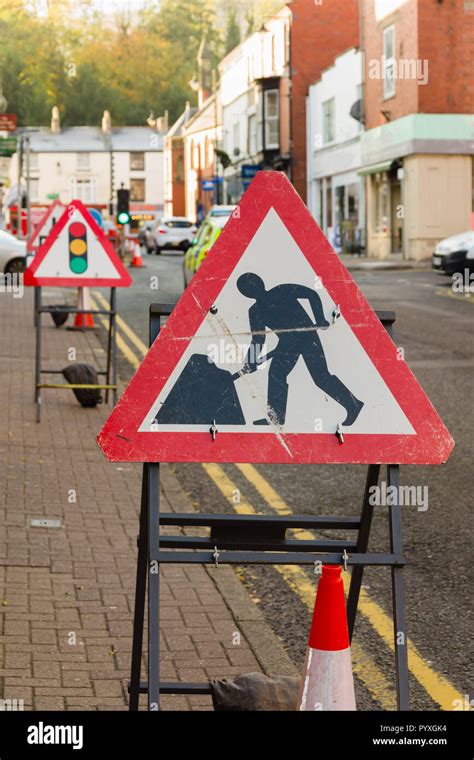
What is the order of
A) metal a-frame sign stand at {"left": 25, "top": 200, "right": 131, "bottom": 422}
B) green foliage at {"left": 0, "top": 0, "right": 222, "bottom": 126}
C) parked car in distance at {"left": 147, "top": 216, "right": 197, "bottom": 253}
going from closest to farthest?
metal a-frame sign stand at {"left": 25, "top": 200, "right": 131, "bottom": 422} < parked car in distance at {"left": 147, "top": 216, "right": 197, "bottom": 253} < green foliage at {"left": 0, "top": 0, "right": 222, "bottom": 126}

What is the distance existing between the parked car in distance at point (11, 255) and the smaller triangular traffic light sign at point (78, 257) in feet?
68.8

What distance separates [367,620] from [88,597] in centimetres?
125

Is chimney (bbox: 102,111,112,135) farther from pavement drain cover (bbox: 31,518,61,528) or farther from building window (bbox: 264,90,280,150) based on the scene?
pavement drain cover (bbox: 31,518,61,528)

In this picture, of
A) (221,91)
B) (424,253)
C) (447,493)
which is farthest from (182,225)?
(447,493)

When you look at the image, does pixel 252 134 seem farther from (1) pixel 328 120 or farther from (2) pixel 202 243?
(2) pixel 202 243

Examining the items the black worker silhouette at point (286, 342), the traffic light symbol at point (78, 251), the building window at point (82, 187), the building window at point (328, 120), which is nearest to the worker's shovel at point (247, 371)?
the black worker silhouette at point (286, 342)

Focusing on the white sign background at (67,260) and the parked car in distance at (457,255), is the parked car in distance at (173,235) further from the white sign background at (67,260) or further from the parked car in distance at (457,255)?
the white sign background at (67,260)

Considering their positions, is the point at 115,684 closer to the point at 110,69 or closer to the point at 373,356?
the point at 373,356

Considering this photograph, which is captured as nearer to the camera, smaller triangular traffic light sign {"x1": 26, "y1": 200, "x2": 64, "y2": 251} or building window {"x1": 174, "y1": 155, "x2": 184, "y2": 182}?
smaller triangular traffic light sign {"x1": 26, "y1": 200, "x2": 64, "y2": 251}

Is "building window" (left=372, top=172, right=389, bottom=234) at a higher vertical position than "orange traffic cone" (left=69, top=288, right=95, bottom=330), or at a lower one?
higher

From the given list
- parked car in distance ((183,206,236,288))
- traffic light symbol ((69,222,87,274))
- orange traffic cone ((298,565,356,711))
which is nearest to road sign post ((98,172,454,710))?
orange traffic cone ((298,565,356,711))

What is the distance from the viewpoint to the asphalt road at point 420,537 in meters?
5.13

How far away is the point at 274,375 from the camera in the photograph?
3.64m

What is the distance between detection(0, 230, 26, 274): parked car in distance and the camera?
104ft
